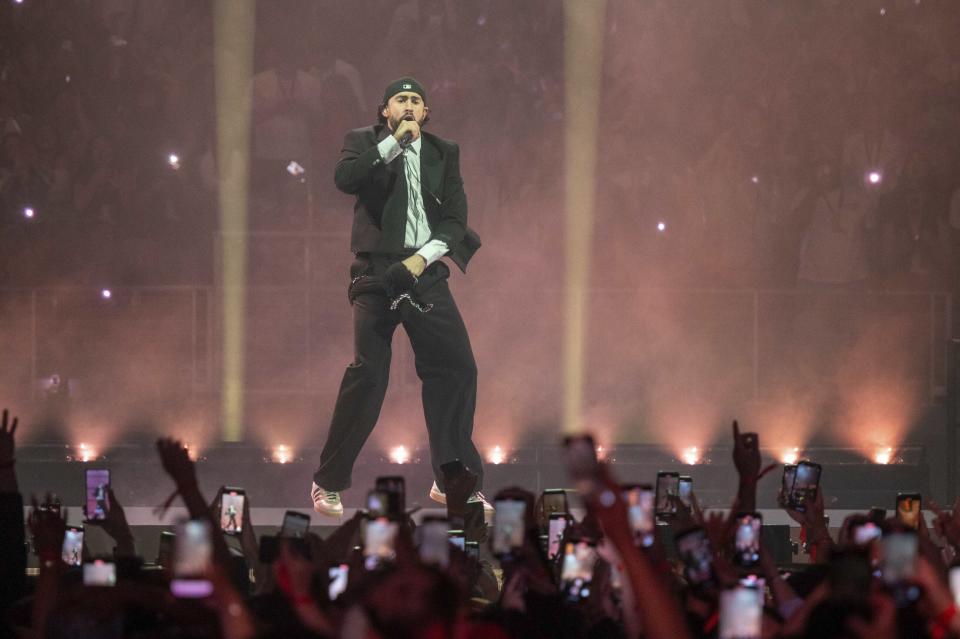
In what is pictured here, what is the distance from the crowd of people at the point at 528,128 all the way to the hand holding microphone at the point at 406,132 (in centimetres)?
313

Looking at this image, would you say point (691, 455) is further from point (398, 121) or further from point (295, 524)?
point (295, 524)

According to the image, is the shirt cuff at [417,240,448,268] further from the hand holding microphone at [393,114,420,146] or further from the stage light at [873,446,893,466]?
the stage light at [873,446,893,466]

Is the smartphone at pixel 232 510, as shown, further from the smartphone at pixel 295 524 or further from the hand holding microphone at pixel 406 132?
the hand holding microphone at pixel 406 132

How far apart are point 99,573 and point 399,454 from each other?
6.69m

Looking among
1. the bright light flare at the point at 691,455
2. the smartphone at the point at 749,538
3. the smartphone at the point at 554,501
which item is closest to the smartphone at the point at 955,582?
the smartphone at the point at 749,538

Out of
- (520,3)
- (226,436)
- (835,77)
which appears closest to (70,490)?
(226,436)

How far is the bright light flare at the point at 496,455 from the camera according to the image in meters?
10.3

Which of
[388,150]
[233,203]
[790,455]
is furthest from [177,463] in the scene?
[790,455]

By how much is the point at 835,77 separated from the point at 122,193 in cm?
564

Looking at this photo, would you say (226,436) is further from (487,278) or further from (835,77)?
(835,77)

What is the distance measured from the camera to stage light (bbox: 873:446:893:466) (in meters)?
10.4

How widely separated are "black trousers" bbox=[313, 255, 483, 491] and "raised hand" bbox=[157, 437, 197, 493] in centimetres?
373

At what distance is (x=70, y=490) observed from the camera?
30.5ft

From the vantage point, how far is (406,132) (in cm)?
716
